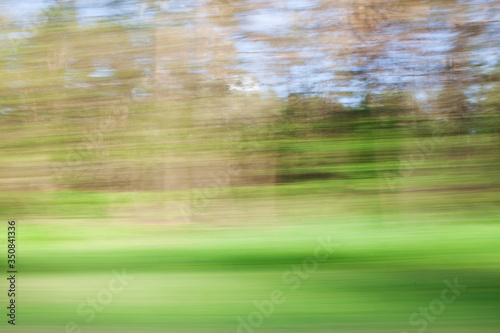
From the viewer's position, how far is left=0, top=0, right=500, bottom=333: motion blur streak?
233 cm

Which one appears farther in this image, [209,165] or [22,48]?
[22,48]

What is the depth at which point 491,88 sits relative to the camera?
2770mm

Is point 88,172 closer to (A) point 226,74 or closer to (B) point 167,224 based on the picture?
(B) point 167,224

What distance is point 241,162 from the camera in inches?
112

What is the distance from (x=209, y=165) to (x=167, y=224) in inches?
17.8

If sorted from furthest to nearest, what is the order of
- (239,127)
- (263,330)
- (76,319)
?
(239,127), (76,319), (263,330)

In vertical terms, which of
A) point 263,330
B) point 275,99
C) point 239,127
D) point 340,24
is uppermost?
point 340,24

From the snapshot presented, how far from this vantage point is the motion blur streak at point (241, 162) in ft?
7.64

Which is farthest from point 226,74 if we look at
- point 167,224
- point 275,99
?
point 167,224

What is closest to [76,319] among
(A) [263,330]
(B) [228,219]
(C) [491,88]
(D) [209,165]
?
(A) [263,330]

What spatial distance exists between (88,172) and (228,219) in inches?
38.9

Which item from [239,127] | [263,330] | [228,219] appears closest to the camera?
[263,330]

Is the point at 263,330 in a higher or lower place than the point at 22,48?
lower

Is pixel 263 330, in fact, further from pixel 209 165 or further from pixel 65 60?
pixel 65 60
